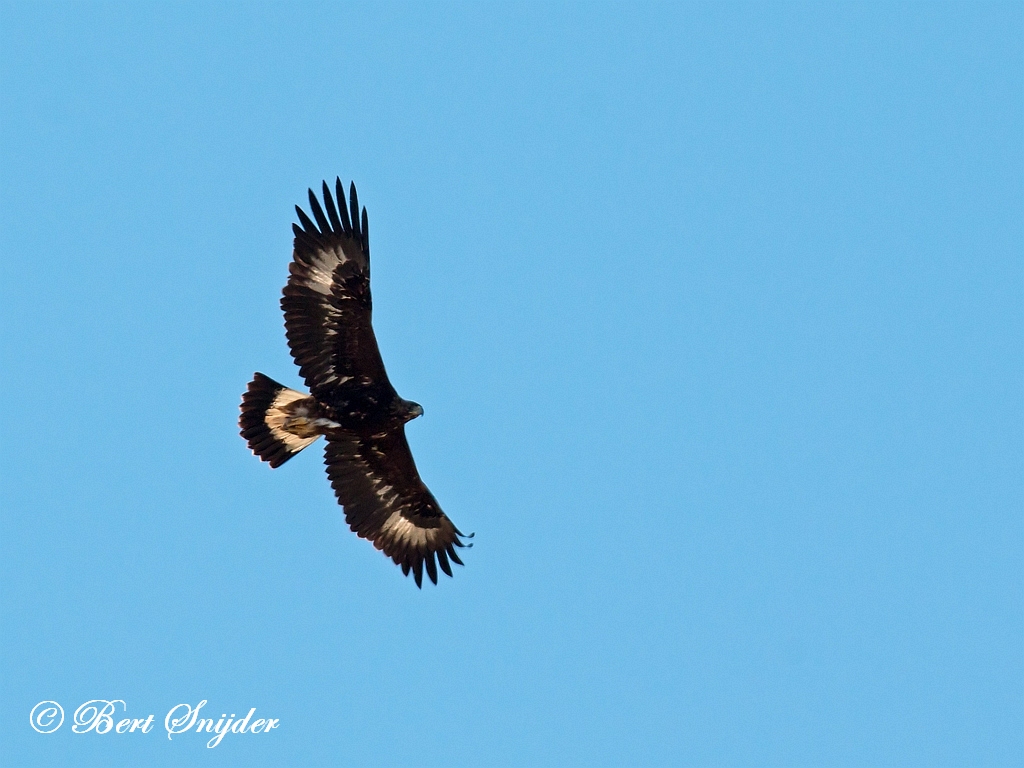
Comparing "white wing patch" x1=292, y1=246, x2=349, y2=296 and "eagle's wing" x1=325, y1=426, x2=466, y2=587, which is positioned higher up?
"white wing patch" x1=292, y1=246, x2=349, y2=296

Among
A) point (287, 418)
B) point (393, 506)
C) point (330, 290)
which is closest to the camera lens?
point (330, 290)

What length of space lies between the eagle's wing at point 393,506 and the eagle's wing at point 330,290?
4.88 ft

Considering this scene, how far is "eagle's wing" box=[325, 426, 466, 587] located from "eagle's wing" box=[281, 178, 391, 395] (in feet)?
4.88

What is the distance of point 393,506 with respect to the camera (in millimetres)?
17484

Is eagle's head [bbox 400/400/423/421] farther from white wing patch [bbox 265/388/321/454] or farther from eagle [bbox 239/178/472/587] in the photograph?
white wing patch [bbox 265/388/321/454]

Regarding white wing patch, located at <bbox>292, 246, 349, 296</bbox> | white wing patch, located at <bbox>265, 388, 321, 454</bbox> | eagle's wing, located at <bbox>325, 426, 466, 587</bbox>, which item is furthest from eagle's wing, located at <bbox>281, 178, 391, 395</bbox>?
eagle's wing, located at <bbox>325, 426, 466, 587</bbox>

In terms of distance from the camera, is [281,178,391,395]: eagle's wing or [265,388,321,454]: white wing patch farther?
[265,388,321,454]: white wing patch

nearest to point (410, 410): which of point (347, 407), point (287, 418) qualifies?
point (347, 407)

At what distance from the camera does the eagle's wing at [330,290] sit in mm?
15742

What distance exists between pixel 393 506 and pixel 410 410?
1.65 m

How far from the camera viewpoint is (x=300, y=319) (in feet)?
52.0

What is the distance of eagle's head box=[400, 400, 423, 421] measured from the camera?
1627 cm

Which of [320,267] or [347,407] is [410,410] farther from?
[320,267]

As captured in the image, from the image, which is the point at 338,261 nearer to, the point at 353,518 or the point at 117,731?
the point at 353,518
